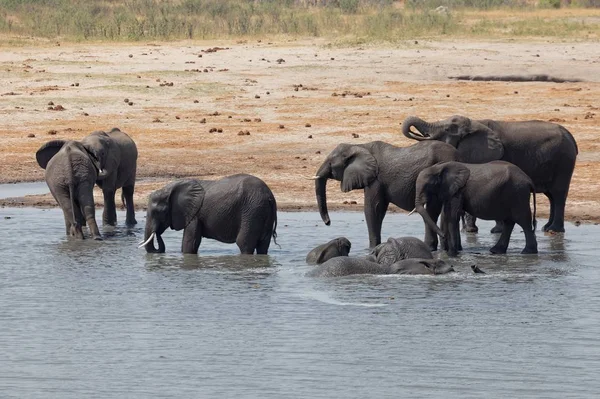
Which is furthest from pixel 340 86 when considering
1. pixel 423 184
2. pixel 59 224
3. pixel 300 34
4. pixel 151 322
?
pixel 151 322

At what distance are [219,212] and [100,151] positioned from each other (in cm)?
243

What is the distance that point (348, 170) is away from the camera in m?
14.7

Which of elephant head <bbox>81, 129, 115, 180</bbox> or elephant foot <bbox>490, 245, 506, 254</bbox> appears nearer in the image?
elephant foot <bbox>490, 245, 506, 254</bbox>

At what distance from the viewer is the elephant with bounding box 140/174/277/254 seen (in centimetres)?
1348

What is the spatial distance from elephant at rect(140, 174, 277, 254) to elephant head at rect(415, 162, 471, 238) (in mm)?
1474

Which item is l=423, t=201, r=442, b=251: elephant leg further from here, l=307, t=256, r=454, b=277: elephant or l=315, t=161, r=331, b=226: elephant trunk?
l=307, t=256, r=454, b=277: elephant

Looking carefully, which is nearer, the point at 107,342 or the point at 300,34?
the point at 107,342

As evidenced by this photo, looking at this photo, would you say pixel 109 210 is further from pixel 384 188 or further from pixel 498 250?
pixel 498 250

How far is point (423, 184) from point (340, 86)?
48.3 feet

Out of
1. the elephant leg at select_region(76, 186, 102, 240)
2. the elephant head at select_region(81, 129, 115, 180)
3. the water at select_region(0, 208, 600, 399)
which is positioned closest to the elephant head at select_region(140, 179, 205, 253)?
Result: the water at select_region(0, 208, 600, 399)

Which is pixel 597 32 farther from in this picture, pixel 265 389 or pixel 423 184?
pixel 265 389

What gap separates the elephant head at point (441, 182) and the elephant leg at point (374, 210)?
2.64 ft

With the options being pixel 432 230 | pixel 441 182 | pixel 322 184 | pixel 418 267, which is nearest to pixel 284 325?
pixel 418 267

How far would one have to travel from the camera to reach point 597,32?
37.6m
